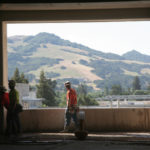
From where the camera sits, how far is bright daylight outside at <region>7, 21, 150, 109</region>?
6606 centimetres

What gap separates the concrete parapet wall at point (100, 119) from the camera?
41.5 ft

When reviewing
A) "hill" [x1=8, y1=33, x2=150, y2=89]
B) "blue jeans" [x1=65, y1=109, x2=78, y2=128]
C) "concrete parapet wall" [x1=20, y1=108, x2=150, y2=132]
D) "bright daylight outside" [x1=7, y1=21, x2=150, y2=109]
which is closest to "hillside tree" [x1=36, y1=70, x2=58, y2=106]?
"bright daylight outside" [x1=7, y1=21, x2=150, y2=109]

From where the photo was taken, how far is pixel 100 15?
1213 centimetres

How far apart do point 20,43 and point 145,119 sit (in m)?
88.5

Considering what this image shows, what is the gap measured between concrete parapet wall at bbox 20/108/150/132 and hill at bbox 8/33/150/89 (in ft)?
200

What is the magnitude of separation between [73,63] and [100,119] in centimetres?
7353

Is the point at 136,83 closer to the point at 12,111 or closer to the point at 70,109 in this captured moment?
the point at 70,109

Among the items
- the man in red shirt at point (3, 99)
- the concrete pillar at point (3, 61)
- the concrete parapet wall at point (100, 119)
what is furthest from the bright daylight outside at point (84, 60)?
the man in red shirt at point (3, 99)

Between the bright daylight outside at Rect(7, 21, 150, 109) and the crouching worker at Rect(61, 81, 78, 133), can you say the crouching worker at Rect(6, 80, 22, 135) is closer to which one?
the crouching worker at Rect(61, 81, 78, 133)

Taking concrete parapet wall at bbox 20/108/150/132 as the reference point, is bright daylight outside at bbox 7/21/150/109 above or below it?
above

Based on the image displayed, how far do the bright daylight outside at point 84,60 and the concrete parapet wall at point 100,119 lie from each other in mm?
38915

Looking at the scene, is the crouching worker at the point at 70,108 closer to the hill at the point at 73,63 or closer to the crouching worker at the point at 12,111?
the crouching worker at the point at 12,111

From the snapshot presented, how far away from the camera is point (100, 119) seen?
1270 cm

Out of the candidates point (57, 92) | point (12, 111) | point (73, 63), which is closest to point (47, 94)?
point (57, 92)
